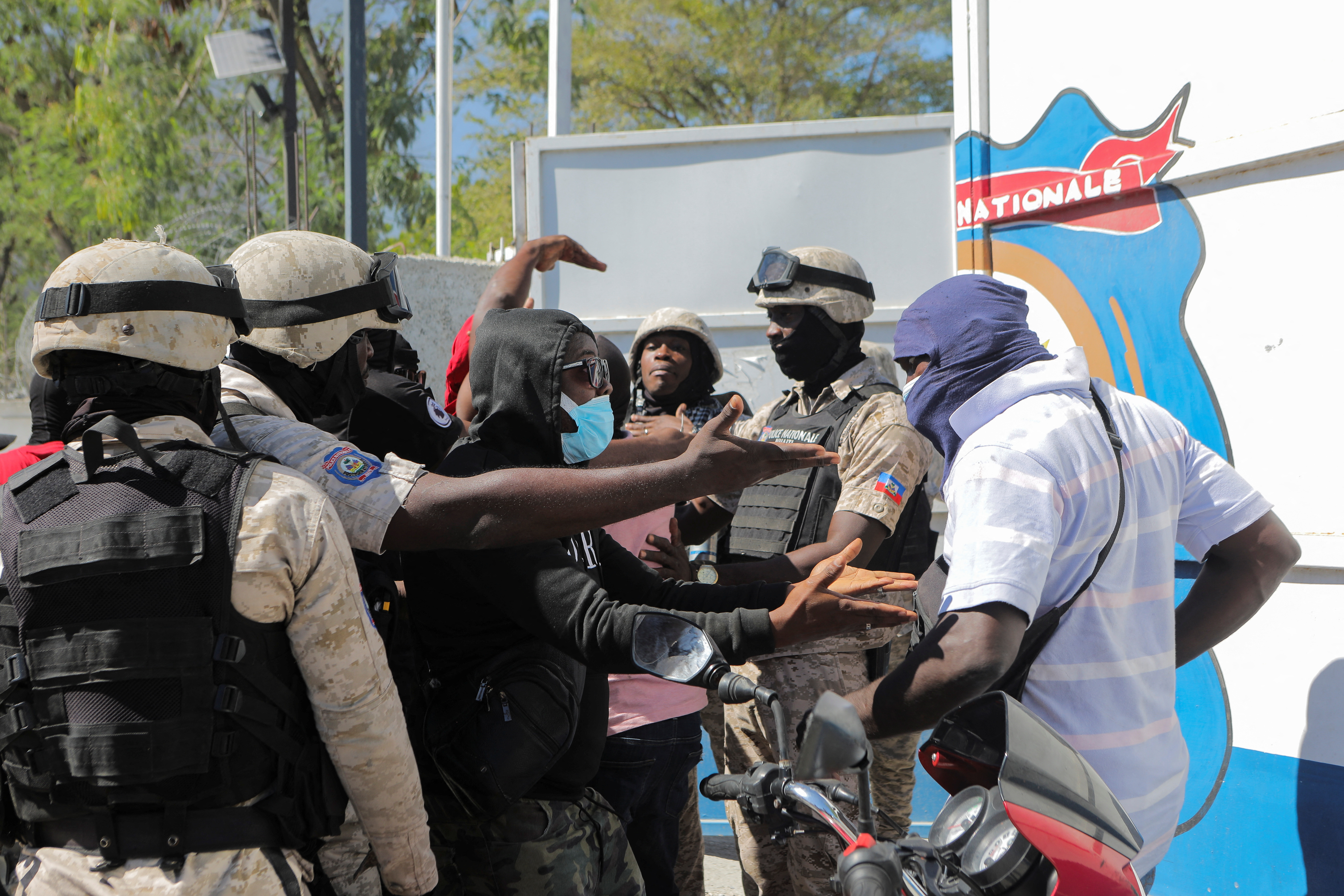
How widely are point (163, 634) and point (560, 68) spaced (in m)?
8.12

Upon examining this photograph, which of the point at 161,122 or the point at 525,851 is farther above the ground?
the point at 161,122

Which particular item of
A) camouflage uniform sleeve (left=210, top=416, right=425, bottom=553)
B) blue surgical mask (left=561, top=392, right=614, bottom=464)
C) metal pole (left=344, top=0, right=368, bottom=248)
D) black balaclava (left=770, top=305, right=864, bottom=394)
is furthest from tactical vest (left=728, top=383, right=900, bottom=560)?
metal pole (left=344, top=0, right=368, bottom=248)

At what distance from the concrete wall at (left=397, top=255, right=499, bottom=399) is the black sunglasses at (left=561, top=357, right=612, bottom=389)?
4731 millimetres

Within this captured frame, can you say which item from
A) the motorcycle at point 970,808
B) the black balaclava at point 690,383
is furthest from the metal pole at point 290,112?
the motorcycle at point 970,808

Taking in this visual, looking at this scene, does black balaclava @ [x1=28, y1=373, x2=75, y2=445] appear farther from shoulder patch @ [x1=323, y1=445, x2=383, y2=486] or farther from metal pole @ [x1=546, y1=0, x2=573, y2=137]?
metal pole @ [x1=546, y1=0, x2=573, y2=137]

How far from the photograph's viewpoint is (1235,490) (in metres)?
2.28

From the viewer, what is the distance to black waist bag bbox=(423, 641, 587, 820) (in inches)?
80.8

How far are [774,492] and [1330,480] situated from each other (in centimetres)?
164

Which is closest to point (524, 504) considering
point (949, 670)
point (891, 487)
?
point (949, 670)

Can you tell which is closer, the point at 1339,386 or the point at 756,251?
the point at 1339,386

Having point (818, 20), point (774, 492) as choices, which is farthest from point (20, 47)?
point (774, 492)

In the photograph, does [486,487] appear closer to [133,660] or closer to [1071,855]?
[133,660]

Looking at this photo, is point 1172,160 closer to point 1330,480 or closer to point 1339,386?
point 1339,386

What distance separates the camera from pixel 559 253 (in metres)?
4.18
